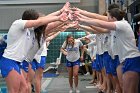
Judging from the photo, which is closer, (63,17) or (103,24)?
(103,24)

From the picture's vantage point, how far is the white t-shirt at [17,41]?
5383 mm

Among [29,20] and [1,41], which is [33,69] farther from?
[29,20]

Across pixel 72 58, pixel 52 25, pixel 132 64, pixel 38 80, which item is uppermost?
pixel 52 25

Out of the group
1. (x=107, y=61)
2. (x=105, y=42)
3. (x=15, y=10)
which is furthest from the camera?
(x=15, y=10)

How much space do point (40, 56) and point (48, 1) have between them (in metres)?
13.9

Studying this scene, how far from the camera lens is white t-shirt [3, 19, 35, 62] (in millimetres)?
5383

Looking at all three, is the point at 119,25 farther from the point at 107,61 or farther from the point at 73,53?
the point at 73,53

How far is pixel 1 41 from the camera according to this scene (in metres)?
6.84

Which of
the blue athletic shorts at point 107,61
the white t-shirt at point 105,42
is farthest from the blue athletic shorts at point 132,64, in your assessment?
the white t-shirt at point 105,42

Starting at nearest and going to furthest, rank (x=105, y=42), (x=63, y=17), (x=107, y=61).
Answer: (x=63, y=17)
(x=107, y=61)
(x=105, y=42)

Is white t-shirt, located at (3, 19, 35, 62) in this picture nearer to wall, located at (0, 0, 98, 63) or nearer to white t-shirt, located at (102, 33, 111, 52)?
white t-shirt, located at (102, 33, 111, 52)

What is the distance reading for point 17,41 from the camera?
5426 millimetres

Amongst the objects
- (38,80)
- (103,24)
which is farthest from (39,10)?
(103,24)

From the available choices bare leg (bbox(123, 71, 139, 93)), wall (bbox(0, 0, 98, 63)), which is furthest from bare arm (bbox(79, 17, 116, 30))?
wall (bbox(0, 0, 98, 63))
